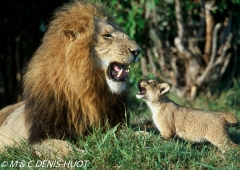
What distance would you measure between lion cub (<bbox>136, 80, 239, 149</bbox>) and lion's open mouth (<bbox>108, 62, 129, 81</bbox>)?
0.26 meters

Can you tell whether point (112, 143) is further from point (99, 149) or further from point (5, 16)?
point (5, 16)

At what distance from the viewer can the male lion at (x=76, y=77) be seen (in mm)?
4871

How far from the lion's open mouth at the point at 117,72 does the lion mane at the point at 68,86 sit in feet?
0.34

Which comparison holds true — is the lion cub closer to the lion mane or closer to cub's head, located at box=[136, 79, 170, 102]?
cub's head, located at box=[136, 79, 170, 102]

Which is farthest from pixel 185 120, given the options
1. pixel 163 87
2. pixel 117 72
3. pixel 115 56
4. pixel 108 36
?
pixel 108 36

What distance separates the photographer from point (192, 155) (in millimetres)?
4473

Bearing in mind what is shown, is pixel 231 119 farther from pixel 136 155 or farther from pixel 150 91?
pixel 136 155

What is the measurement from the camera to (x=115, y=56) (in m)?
4.95

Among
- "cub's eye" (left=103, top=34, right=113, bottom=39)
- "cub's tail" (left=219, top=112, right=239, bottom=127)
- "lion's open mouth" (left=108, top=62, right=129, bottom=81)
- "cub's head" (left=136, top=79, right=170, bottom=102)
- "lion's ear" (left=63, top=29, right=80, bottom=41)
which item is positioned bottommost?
"cub's tail" (left=219, top=112, right=239, bottom=127)

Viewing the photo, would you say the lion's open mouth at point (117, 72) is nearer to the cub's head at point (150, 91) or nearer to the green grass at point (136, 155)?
the cub's head at point (150, 91)

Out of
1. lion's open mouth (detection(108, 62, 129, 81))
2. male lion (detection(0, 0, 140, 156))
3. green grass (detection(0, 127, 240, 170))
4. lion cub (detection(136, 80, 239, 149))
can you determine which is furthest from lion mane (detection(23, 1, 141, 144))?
lion cub (detection(136, 80, 239, 149))

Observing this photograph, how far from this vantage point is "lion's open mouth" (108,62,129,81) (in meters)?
4.99

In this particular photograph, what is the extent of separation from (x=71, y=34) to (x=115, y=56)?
0.46 m

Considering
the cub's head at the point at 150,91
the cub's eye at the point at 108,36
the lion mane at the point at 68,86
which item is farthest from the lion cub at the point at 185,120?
the cub's eye at the point at 108,36
